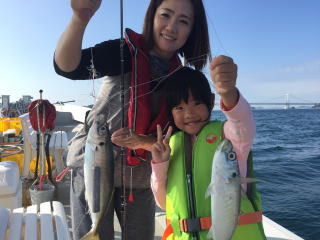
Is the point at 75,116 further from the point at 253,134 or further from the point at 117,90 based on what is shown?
the point at 253,134

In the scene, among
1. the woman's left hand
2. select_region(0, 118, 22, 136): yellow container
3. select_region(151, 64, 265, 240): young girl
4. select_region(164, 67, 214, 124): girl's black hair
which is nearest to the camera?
select_region(151, 64, 265, 240): young girl

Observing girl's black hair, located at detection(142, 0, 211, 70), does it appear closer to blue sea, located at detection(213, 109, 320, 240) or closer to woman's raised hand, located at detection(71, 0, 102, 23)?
blue sea, located at detection(213, 109, 320, 240)

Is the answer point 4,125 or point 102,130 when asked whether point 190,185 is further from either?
point 4,125

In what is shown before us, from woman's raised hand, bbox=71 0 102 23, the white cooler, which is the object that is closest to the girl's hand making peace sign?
woman's raised hand, bbox=71 0 102 23

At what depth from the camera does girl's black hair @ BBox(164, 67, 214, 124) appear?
2.43m

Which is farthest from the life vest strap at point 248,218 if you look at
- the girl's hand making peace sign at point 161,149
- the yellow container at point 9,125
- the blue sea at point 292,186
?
the yellow container at point 9,125

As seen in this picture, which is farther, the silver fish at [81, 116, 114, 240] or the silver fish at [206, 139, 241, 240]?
the silver fish at [81, 116, 114, 240]

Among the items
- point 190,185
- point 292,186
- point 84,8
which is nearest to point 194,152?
point 190,185

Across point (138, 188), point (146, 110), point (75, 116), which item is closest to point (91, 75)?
point (146, 110)

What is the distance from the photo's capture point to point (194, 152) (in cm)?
231

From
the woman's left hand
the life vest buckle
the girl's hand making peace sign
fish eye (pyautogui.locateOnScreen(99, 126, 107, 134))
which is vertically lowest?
the life vest buckle

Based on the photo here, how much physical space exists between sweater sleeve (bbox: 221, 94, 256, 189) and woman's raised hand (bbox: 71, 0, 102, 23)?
3.35ft

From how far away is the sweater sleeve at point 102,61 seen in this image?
2.03 metres

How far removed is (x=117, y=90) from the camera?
7.83 ft
